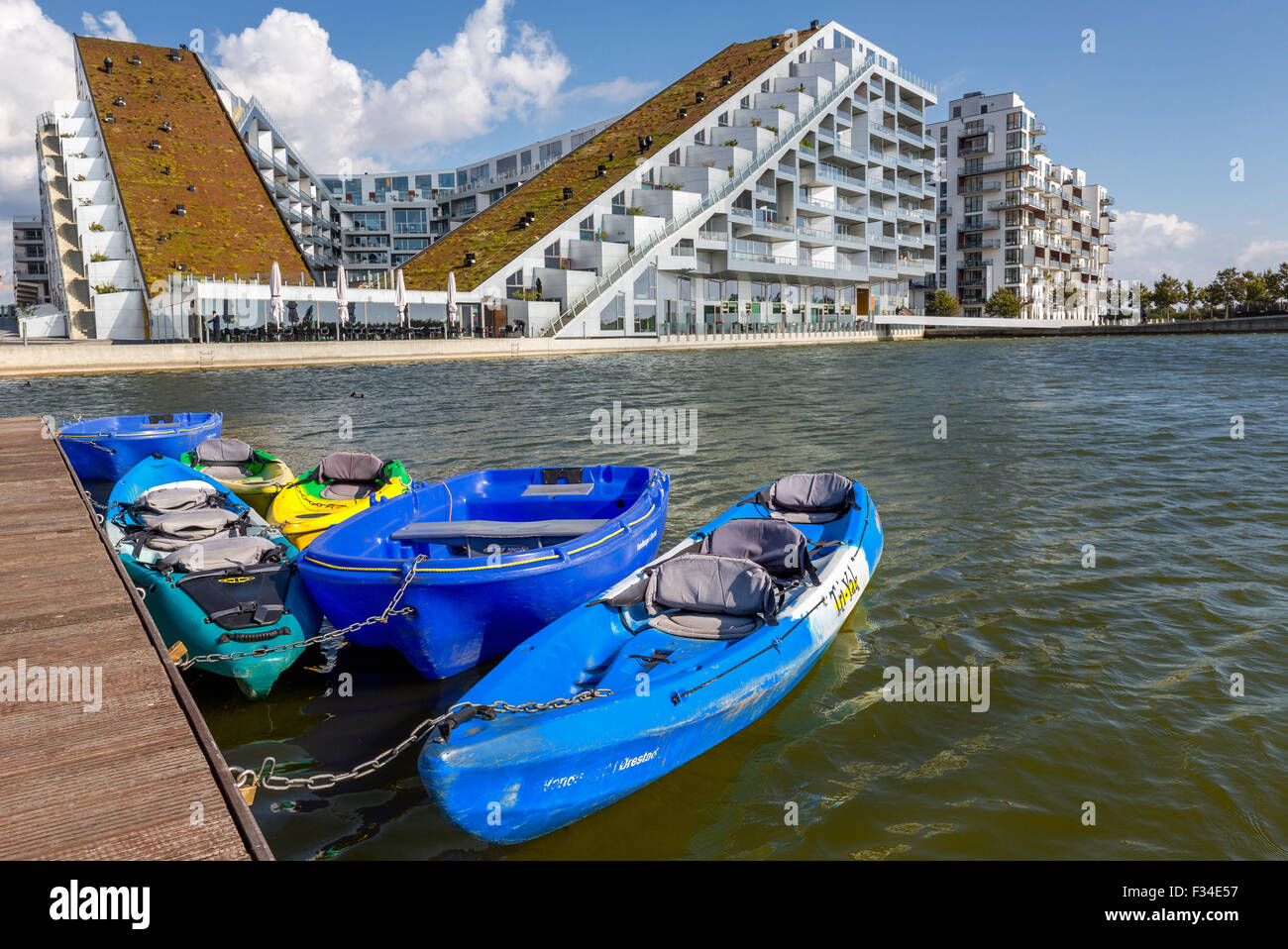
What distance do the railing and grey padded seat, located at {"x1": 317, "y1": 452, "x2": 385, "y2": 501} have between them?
48.7m

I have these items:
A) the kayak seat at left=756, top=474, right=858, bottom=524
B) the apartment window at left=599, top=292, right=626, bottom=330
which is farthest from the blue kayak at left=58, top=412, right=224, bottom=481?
the apartment window at left=599, top=292, right=626, bottom=330

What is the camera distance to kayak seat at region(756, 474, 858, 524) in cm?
1022

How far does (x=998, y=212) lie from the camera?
390 ft

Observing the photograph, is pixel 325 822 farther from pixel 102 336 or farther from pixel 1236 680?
pixel 102 336

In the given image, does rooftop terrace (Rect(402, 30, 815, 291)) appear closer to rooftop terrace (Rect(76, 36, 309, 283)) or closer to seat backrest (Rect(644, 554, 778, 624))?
rooftop terrace (Rect(76, 36, 309, 283))

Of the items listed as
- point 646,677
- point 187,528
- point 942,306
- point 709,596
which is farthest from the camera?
point 942,306

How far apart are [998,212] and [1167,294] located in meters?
28.0

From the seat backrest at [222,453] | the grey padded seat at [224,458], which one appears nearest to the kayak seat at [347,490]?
the grey padded seat at [224,458]

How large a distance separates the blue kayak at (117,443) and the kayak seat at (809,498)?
12.0 m

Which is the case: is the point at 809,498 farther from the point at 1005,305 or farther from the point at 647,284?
the point at 1005,305

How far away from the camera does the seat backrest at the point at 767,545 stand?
314 inches

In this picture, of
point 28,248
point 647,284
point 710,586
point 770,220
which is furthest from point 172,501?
point 28,248
